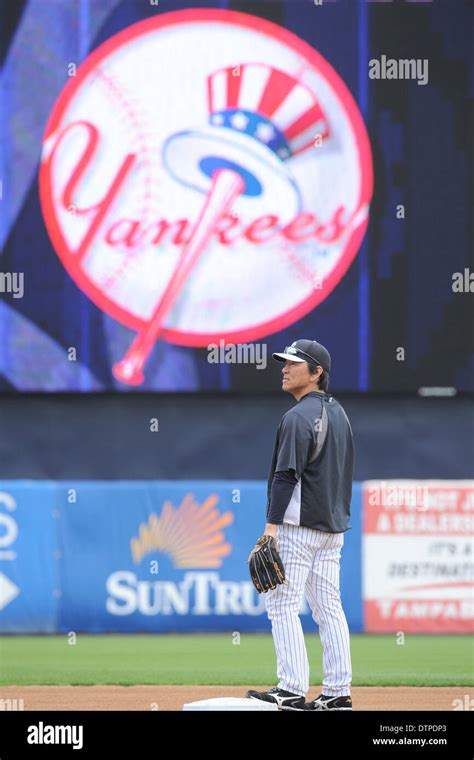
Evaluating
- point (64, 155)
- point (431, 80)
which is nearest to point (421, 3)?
point (431, 80)

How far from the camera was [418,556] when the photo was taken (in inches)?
529

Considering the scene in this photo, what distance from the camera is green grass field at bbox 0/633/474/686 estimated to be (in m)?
9.63

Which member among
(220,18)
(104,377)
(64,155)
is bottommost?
(104,377)

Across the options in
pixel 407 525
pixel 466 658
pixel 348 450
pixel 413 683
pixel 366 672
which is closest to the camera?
pixel 348 450

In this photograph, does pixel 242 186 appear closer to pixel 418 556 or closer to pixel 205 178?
pixel 205 178

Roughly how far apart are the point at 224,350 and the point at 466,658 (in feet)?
15.1

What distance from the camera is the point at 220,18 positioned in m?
14.6

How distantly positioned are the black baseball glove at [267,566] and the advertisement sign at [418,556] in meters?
6.65

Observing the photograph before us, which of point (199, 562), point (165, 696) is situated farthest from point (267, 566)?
point (199, 562)

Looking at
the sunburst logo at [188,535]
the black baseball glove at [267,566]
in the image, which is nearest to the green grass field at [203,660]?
the sunburst logo at [188,535]

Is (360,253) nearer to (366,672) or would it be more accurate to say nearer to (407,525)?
(407,525)

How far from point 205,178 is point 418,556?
4527mm

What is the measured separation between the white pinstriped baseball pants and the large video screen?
7357 mm

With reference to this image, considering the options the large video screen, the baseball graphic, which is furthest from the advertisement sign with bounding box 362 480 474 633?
the baseball graphic
